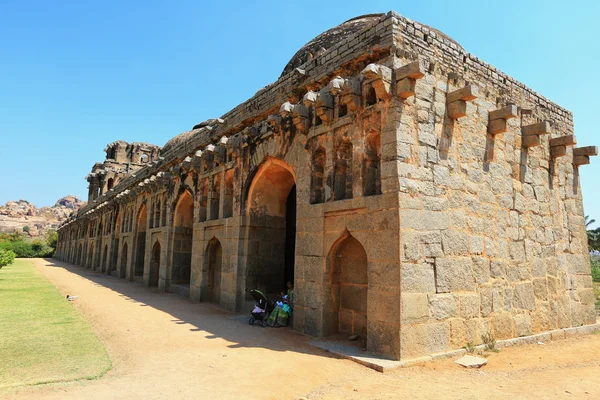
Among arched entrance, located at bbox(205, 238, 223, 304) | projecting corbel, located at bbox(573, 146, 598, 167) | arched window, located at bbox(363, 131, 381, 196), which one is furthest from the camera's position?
arched entrance, located at bbox(205, 238, 223, 304)

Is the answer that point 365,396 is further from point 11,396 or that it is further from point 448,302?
point 11,396

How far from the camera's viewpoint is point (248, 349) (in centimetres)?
654

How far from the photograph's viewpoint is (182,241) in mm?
14945

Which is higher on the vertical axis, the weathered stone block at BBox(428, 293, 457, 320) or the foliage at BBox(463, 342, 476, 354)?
the weathered stone block at BBox(428, 293, 457, 320)

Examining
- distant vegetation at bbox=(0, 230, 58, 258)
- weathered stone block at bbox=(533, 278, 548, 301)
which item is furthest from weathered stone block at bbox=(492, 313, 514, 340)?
distant vegetation at bbox=(0, 230, 58, 258)

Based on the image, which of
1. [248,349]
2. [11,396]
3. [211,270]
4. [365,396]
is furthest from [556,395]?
[211,270]

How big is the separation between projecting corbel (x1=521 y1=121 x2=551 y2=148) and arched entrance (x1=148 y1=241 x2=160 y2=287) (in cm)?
1368

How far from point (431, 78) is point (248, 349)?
563cm

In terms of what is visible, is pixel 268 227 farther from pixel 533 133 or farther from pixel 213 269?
pixel 533 133

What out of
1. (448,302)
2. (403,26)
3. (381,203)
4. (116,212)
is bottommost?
(448,302)

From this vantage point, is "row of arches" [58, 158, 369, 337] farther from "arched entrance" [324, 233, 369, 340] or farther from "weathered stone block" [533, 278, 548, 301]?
"weathered stone block" [533, 278, 548, 301]

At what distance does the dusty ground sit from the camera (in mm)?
4551

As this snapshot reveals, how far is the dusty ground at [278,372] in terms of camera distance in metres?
4.55

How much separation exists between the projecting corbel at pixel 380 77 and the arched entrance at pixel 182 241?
32.4 ft
